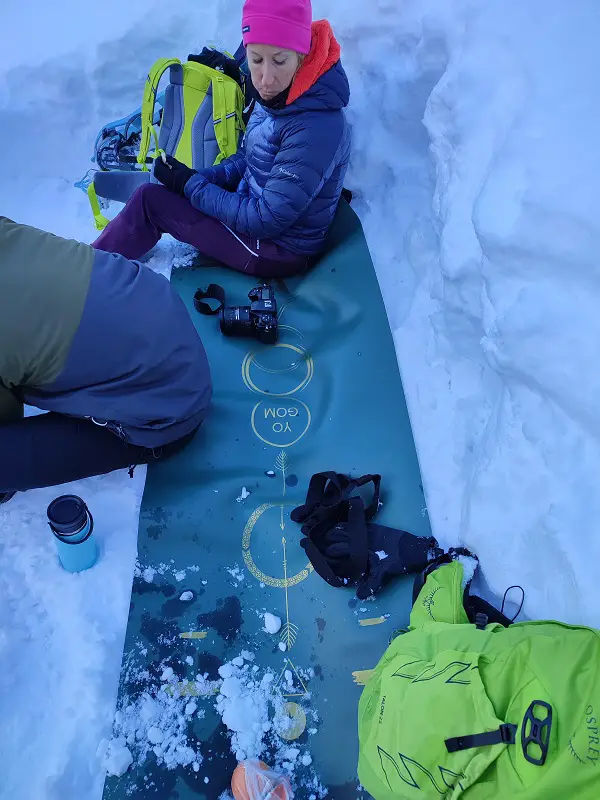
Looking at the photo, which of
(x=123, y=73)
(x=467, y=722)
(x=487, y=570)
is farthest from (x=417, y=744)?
(x=123, y=73)

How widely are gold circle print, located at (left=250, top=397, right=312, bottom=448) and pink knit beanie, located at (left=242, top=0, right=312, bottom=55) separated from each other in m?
1.12

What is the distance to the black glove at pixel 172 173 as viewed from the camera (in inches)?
90.5

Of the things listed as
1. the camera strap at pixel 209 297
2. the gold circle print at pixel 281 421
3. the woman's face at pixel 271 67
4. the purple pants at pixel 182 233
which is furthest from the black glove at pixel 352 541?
the woman's face at pixel 271 67

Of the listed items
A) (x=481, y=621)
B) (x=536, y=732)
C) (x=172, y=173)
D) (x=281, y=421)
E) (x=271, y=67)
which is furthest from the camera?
(x=172, y=173)

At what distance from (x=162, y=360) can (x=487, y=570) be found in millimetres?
995

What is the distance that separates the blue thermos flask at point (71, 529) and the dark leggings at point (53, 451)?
0.52 feet

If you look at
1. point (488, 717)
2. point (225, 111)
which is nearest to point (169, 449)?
point (488, 717)

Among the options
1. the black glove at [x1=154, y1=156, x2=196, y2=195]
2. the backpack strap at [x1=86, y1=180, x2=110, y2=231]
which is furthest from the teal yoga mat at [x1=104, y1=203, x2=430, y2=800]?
the backpack strap at [x1=86, y1=180, x2=110, y2=231]

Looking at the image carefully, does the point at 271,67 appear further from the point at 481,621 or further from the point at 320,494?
the point at 481,621

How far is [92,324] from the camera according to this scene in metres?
1.50

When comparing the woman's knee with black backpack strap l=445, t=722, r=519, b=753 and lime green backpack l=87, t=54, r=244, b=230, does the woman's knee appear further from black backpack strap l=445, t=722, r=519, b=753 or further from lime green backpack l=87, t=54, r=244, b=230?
black backpack strap l=445, t=722, r=519, b=753

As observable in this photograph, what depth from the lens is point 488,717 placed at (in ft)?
3.43

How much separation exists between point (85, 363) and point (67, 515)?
0.39 metres

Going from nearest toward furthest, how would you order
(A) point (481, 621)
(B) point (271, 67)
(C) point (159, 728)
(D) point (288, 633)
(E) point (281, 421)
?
(A) point (481, 621) → (C) point (159, 728) → (D) point (288, 633) → (B) point (271, 67) → (E) point (281, 421)
